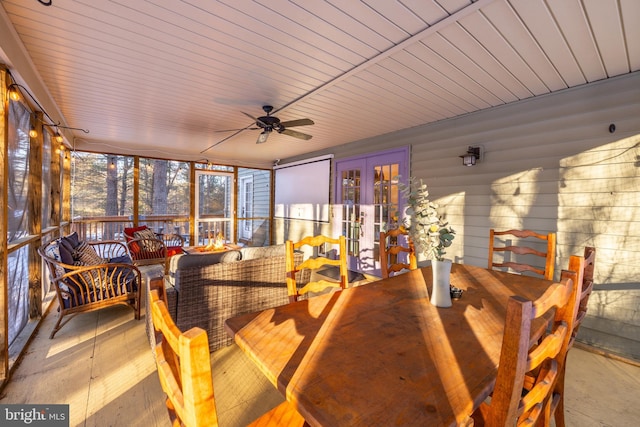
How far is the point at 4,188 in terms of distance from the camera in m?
A: 1.94

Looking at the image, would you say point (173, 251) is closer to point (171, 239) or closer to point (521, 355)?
point (171, 239)

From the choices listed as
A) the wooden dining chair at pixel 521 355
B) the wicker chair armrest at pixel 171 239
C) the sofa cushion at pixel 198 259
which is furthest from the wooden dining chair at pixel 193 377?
the wicker chair armrest at pixel 171 239

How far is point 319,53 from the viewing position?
7.32 ft

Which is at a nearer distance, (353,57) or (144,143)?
(353,57)

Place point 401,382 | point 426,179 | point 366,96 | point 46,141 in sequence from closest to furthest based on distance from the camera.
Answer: point 401,382
point 366,96
point 46,141
point 426,179

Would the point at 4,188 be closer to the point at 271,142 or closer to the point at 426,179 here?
the point at 271,142

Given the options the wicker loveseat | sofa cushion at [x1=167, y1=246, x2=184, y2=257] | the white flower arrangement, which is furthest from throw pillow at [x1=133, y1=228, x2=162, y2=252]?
the white flower arrangement

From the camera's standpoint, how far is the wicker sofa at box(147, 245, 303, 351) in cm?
225

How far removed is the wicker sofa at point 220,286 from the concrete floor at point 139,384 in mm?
338

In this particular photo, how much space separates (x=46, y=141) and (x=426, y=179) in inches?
206

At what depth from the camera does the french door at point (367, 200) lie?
4574 mm

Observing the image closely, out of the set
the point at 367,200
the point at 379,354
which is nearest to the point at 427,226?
the point at 379,354

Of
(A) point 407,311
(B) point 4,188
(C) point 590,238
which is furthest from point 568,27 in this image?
(B) point 4,188

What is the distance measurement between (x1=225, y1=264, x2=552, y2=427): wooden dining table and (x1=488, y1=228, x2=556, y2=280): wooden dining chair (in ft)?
3.76
